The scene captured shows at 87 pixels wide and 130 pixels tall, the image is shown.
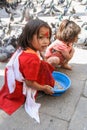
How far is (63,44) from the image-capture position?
271cm

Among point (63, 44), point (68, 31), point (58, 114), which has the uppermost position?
point (68, 31)

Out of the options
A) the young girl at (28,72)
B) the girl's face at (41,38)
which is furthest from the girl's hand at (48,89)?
the girl's face at (41,38)

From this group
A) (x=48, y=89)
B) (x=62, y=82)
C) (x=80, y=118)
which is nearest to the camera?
(x=80, y=118)

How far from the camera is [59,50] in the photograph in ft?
8.92

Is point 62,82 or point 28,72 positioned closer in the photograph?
point 28,72

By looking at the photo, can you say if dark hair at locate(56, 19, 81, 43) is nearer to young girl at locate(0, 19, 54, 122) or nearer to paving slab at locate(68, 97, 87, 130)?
young girl at locate(0, 19, 54, 122)

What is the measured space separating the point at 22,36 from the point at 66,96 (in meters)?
0.70

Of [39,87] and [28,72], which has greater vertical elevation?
[28,72]

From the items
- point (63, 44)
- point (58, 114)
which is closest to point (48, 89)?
point (58, 114)

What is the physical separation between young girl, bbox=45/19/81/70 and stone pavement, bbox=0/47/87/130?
286 millimetres

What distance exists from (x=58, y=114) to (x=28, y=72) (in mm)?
437

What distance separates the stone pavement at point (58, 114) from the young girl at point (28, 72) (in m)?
0.07

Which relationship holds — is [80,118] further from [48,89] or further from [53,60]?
[53,60]

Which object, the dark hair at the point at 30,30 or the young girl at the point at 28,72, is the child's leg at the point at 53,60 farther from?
the dark hair at the point at 30,30
